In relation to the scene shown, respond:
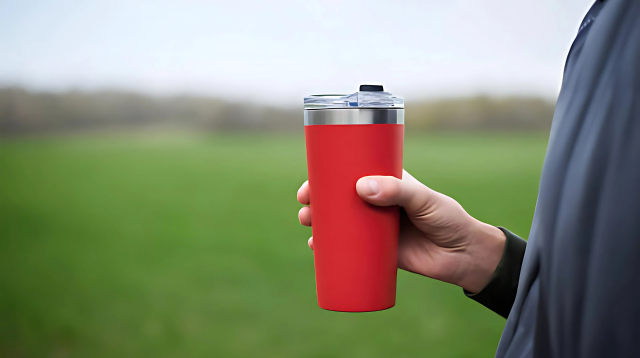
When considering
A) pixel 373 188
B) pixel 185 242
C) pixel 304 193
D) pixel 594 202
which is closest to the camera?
pixel 594 202

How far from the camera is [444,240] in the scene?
0.69m

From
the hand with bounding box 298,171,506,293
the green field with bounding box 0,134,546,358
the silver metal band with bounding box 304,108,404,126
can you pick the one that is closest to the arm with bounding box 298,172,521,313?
the hand with bounding box 298,171,506,293

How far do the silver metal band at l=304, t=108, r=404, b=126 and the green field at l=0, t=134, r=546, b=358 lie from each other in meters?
2.43

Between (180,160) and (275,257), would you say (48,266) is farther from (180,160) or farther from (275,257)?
(275,257)

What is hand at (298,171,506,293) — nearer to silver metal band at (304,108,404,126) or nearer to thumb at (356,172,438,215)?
thumb at (356,172,438,215)

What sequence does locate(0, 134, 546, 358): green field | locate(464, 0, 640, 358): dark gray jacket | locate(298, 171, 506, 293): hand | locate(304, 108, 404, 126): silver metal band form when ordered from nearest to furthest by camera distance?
1. locate(464, 0, 640, 358): dark gray jacket
2. locate(304, 108, 404, 126): silver metal band
3. locate(298, 171, 506, 293): hand
4. locate(0, 134, 546, 358): green field

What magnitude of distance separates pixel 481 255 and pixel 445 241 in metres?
0.06

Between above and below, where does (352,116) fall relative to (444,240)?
above

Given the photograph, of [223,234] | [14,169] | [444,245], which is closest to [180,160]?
[223,234]

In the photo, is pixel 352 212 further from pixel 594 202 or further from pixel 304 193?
pixel 594 202

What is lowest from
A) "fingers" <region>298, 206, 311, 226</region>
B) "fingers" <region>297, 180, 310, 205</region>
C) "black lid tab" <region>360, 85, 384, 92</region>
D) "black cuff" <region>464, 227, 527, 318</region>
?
"black cuff" <region>464, 227, 527, 318</region>

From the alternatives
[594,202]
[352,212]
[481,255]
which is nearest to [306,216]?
[352,212]

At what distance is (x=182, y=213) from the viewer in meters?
4.05

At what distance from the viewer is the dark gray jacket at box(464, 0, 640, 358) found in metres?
0.39
